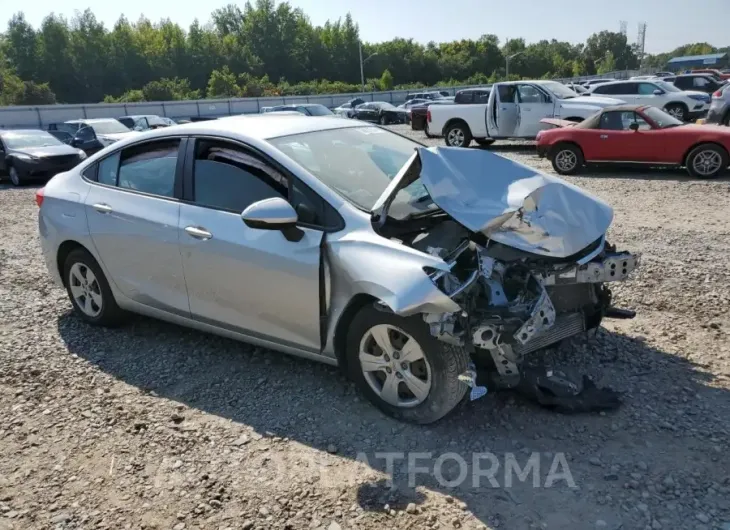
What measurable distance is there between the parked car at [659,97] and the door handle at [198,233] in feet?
63.4

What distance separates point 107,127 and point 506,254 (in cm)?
1964

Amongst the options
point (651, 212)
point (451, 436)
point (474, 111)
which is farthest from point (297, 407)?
point (474, 111)

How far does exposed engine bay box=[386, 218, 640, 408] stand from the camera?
10.4ft

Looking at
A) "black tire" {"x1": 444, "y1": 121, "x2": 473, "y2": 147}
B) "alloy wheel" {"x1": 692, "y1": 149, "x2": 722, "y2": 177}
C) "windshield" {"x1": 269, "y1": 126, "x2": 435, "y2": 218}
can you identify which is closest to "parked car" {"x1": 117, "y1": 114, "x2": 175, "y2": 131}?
"black tire" {"x1": 444, "y1": 121, "x2": 473, "y2": 147}

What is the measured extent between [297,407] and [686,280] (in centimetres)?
381

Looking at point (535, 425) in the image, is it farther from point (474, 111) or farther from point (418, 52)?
point (418, 52)

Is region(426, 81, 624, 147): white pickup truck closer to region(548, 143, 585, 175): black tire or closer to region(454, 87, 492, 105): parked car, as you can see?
region(454, 87, 492, 105): parked car

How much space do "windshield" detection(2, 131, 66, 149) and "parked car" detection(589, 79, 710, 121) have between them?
17.3 metres

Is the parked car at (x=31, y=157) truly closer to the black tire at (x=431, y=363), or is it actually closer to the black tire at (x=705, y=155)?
the black tire at (x=705, y=155)

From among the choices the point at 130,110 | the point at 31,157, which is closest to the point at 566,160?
the point at 31,157

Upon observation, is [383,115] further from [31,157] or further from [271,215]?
[271,215]

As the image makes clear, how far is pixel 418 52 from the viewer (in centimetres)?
10731

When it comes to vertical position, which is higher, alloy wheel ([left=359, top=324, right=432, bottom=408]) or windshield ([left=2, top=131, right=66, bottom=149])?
windshield ([left=2, top=131, right=66, bottom=149])

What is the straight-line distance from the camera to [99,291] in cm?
503
